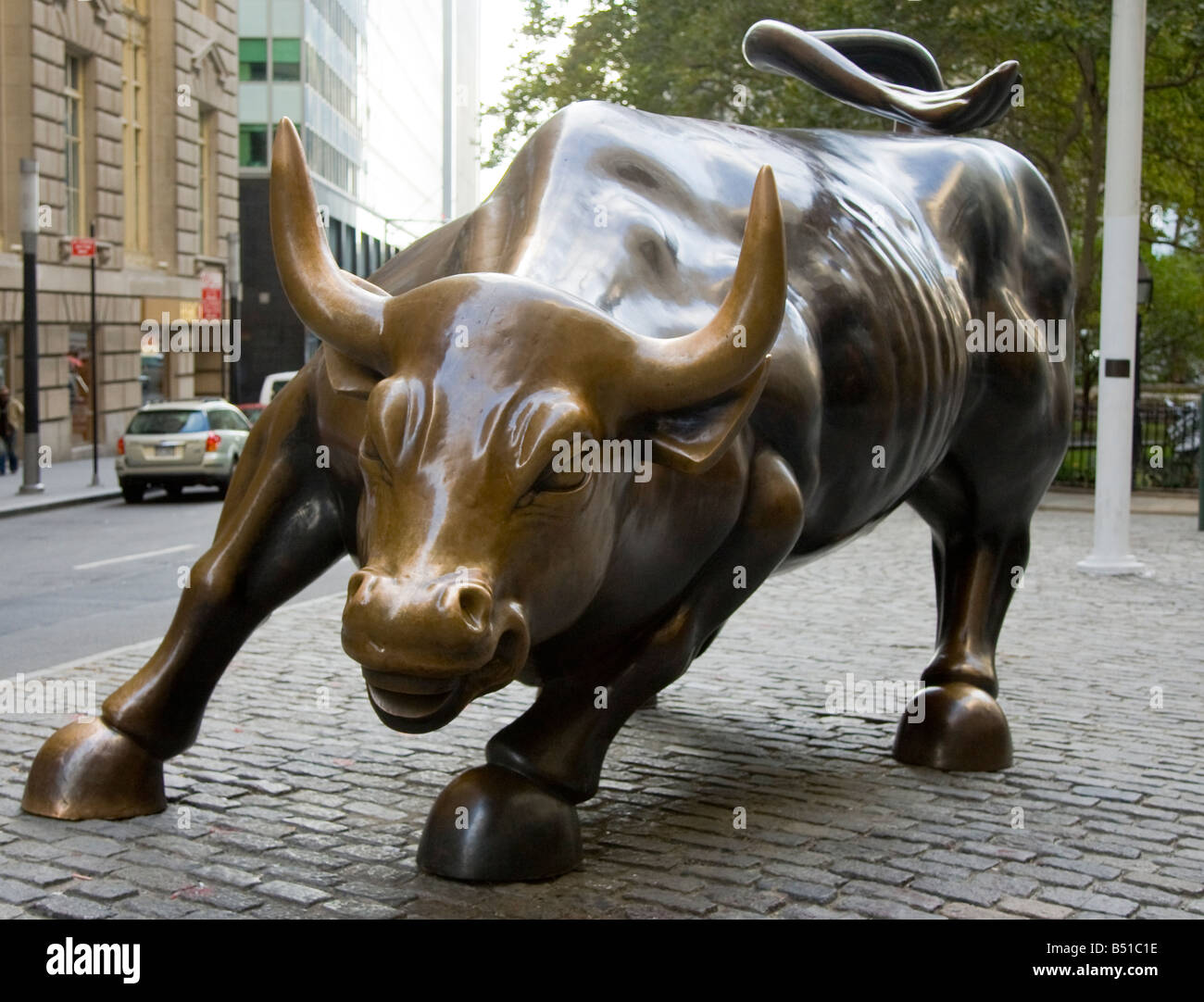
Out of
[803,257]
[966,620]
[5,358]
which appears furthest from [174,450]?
[803,257]

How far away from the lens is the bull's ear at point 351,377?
374cm

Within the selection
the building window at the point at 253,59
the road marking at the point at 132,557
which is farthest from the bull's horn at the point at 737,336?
the building window at the point at 253,59

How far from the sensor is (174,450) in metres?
21.7

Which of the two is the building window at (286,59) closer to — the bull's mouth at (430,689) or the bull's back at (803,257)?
the bull's back at (803,257)

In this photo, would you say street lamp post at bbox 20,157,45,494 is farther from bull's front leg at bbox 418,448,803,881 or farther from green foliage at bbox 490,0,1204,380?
bull's front leg at bbox 418,448,803,881

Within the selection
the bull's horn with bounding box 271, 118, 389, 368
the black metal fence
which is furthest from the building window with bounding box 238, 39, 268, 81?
the bull's horn with bounding box 271, 118, 389, 368

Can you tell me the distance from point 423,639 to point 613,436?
30.5 inches

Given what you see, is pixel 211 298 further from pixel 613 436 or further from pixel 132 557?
pixel 613 436

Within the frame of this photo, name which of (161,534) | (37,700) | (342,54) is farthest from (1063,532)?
(342,54)

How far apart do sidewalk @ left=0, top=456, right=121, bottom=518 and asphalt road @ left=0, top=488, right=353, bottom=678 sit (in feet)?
0.77

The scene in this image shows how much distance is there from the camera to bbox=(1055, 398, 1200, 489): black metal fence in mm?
22484

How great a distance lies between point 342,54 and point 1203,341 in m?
33.5
